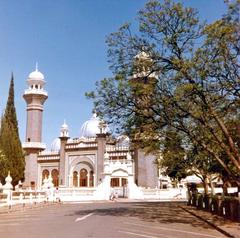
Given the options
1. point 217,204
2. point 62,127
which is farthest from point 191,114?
point 62,127

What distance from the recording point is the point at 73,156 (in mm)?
70625

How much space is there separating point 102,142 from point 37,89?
16904 mm

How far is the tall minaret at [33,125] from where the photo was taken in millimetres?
73438

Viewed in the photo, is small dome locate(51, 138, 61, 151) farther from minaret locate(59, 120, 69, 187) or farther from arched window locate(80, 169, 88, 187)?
arched window locate(80, 169, 88, 187)

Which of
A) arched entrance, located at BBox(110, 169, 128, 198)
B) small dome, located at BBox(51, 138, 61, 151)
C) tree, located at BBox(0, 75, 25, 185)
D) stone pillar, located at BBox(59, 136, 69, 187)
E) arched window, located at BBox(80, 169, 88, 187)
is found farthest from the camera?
small dome, located at BBox(51, 138, 61, 151)

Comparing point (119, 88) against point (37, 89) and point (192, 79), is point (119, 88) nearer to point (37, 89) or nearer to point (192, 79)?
point (192, 79)

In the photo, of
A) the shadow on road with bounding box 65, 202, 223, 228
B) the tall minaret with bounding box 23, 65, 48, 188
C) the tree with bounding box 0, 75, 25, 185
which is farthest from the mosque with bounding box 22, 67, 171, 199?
the shadow on road with bounding box 65, 202, 223, 228

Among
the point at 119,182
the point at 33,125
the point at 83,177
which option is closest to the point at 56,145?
the point at 33,125

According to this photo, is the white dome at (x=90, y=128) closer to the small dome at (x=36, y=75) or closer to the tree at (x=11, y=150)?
the small dome at (x=36, y=75)

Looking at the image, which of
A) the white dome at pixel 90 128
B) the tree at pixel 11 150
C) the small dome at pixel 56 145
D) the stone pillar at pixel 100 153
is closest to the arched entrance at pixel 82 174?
the stone pillar at pixel 100 153

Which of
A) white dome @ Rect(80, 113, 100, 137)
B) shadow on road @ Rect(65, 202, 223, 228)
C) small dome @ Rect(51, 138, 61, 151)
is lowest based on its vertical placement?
shadow on road @ Rect(65, 202, 223, 228)

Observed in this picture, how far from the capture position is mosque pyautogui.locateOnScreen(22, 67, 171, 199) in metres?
63.2

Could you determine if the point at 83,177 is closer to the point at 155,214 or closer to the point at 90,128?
the point at 90,128

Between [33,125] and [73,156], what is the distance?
10.2 meters
